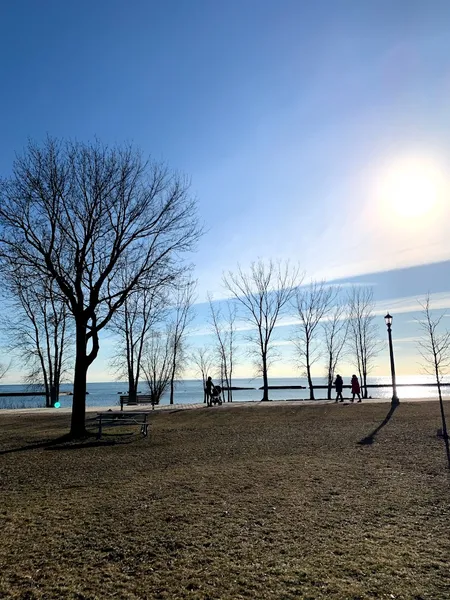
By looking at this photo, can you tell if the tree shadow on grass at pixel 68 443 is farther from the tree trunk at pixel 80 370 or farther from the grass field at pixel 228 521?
the tree trunk at pixel 80 370

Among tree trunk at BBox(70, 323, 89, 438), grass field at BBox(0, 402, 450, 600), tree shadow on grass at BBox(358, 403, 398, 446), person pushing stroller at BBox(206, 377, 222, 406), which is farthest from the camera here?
person pushing stroller at BBox(206, 377, 222, 406)

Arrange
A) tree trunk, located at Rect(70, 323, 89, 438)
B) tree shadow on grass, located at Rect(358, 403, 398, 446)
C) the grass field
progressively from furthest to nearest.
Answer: tree trunk, located at Rect(70, 323, 89, 438) < tree shadow on grass, located at Rect(358, 403, 398, 446) < the grass field

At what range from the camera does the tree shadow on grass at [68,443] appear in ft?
38.1

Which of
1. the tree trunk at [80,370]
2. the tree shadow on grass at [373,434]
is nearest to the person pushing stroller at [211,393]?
the tree shadow on grass at [373,434]

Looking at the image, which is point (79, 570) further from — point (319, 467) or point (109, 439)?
point (109, 439)

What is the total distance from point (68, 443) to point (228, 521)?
8.22 m

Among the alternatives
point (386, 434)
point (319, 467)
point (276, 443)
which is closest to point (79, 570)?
point (319, 467)

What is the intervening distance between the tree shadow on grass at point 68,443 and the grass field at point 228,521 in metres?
0.36

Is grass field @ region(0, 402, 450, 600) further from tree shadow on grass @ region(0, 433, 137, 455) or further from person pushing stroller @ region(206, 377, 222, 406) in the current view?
person pushing stroller @ region(206, 377, 222, 406)

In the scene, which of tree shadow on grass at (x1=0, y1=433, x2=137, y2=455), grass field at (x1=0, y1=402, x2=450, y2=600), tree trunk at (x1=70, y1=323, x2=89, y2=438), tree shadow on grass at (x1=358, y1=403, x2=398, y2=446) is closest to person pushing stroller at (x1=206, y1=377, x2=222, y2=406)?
tree shadow on grass at (x1=358, y1=403, x2=398, y2=446)

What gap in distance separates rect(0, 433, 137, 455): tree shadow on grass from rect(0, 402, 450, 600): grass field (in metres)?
0.36

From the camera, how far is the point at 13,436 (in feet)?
46.2

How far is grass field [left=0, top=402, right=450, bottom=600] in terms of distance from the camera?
12.7 feet

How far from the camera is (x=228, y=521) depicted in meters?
5.46
